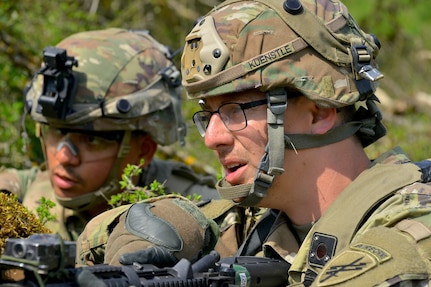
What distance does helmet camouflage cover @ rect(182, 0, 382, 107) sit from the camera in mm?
3916

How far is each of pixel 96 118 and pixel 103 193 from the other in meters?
0.52

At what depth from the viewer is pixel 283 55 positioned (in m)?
3.93

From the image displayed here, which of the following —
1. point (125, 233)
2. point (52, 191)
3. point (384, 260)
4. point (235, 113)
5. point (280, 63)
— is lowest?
point (52, 191)

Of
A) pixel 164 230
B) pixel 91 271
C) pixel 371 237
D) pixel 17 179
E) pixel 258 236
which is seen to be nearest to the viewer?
pixel 91 271

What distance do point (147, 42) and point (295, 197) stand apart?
10.1 ft

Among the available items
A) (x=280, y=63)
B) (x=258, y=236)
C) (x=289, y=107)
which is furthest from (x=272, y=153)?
(x=258, y=236)

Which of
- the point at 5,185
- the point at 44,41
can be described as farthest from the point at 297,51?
the point at 44,41

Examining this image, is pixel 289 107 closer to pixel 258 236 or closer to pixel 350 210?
pixel 350 210

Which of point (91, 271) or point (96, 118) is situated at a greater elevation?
point (91, 271)

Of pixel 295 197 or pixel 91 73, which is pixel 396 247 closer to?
pixel 295 197

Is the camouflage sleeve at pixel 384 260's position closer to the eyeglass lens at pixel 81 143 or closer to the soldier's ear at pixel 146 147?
the eyeglass lens at pixel 81 143

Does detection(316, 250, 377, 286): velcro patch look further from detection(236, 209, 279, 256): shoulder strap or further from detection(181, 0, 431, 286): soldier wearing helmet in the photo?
detection(236, 209, 279, 256): shoulder strap

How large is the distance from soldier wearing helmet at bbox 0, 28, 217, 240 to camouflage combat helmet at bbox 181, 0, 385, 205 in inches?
86.1

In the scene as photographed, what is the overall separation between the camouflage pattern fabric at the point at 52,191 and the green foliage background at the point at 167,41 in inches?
9.5
